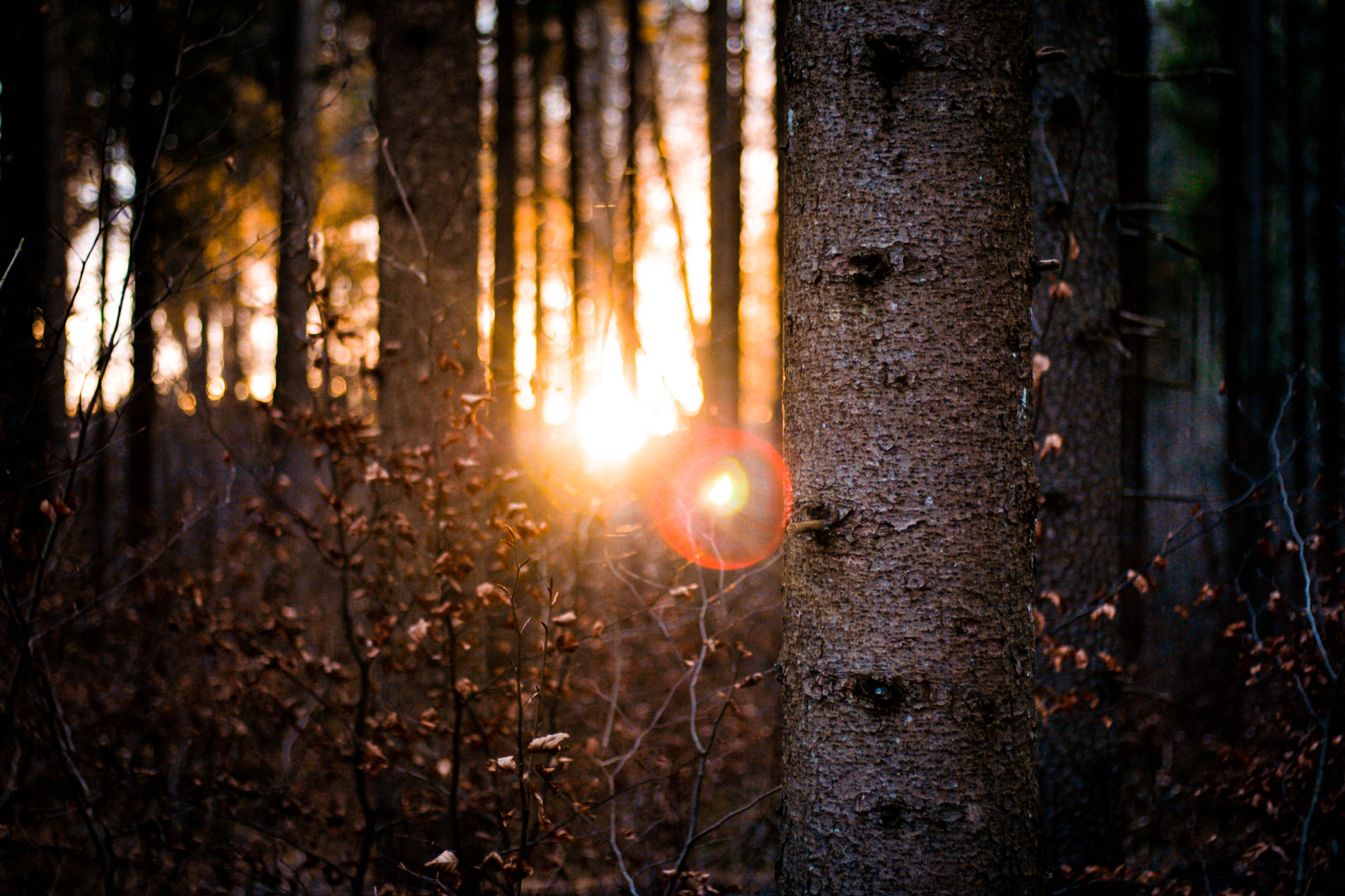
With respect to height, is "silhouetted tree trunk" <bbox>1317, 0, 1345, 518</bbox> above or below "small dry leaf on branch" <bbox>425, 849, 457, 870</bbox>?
above

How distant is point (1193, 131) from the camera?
16.2 m

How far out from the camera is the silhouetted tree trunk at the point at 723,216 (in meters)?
9.32

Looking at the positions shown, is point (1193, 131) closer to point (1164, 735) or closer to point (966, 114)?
point (1164, 735)

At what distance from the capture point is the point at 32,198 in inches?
177

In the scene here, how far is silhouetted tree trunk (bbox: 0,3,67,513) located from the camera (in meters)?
3.61

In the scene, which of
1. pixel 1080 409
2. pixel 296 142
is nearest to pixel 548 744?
pixel 1080 409

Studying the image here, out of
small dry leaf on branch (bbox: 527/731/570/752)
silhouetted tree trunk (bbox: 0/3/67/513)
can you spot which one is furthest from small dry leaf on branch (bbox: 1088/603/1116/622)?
silhouetted tree trunk (bbox: 0/3/67/513)

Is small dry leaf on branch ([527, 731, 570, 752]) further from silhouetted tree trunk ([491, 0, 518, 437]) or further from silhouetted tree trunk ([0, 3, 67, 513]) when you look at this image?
silhouetted tree trunk ([491, 0, 518, 437])

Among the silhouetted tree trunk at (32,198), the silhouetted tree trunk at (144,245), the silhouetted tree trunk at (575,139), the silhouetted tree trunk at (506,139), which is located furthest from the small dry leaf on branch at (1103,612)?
the silhouetted tree trunk at (575,139)

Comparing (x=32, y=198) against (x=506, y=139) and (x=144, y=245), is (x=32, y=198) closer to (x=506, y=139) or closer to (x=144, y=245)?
(x=144, y=245)

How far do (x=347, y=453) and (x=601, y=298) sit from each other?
47.2 inches

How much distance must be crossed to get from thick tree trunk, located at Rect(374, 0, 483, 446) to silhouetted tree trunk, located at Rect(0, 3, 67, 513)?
142 centimetres

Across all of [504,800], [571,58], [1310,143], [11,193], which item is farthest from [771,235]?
[504,800]

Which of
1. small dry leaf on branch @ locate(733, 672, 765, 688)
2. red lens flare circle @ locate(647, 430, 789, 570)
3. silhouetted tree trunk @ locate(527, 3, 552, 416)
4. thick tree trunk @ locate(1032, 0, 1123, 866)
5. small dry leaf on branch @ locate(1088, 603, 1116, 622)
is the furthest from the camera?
silhouetted tree trunk @ locate(527, 3, 552, 416)
